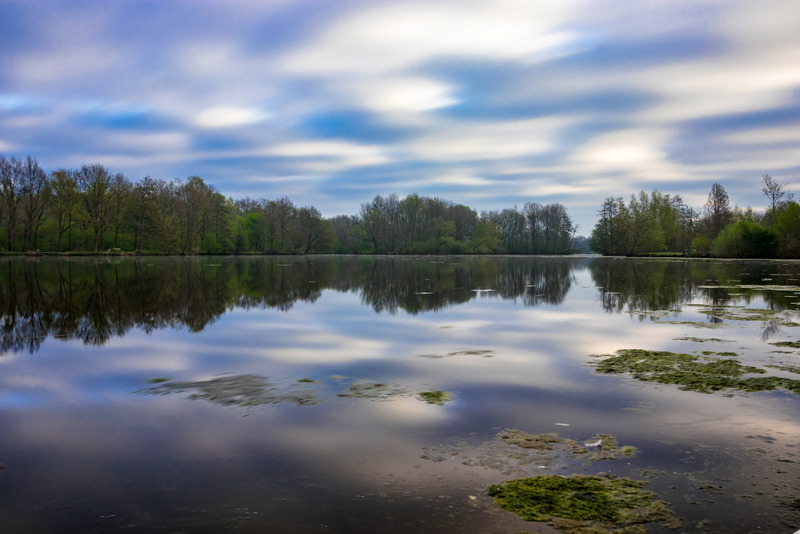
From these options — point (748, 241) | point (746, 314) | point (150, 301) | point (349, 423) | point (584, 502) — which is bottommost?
point (584, 502)

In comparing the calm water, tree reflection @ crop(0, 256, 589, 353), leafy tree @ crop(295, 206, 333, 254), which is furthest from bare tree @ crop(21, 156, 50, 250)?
the calm water

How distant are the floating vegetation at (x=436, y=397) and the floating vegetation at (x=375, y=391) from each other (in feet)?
0.75

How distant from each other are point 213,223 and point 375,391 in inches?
3494

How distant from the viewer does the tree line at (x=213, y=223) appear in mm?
70500

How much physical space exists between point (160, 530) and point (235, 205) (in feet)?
411

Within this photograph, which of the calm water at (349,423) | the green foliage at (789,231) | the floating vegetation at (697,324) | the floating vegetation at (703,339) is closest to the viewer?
the calm water at (349,423)

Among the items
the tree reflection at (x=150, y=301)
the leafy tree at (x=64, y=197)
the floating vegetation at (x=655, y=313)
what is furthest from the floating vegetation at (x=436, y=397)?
the leafy tree at (x=64, y=197)

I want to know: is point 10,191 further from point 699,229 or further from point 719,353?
point 699,229

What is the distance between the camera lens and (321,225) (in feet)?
344

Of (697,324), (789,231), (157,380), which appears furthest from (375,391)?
(789,231)

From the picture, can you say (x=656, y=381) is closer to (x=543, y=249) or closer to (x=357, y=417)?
(x=357, y=417)

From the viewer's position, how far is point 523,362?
859 cm

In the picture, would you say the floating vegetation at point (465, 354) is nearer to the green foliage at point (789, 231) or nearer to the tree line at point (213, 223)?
the green foliage at point (789, 231)

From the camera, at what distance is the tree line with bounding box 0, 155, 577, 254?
70500mm
